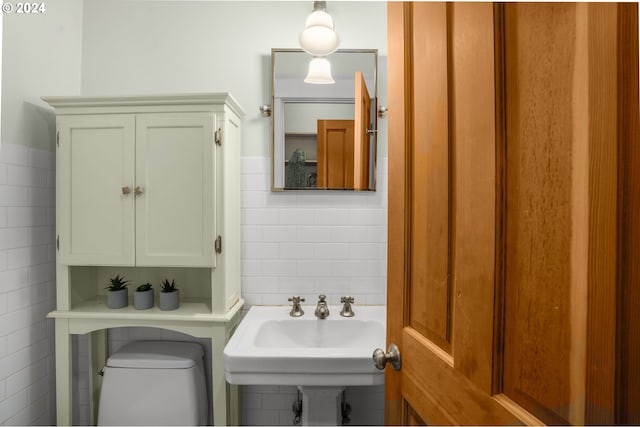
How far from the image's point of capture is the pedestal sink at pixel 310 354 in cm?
124

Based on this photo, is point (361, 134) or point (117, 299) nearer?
point (117, 299)

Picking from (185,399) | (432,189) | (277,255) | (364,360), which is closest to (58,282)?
(185,399)

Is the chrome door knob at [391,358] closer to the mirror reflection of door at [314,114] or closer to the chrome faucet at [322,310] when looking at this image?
the chrome faucet at [322,310]

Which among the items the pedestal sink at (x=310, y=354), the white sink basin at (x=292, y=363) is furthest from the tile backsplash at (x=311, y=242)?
the white sink basin at (x=292, y=363)

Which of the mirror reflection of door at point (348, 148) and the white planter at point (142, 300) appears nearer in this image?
the white planter at point (142, 300)

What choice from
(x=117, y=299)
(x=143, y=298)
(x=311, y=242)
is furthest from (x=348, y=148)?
(x=117, y=299)

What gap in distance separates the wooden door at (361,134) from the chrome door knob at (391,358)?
96cm

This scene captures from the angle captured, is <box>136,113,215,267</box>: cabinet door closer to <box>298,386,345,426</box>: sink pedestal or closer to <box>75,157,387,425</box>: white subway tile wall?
<box>75,157,387,425</box>: white subway tile wall

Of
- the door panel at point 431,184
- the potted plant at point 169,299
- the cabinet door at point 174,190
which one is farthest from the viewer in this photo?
the potted plant at point 169,299

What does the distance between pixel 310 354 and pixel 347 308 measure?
46cm

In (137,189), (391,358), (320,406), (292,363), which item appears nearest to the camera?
(391,358)

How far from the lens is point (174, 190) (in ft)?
4.88

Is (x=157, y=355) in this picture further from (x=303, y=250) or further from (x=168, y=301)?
(x=303, y=250)

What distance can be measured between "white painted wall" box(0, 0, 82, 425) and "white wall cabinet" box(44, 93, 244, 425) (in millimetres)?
131
